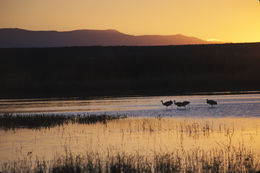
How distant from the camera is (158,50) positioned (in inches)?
4648

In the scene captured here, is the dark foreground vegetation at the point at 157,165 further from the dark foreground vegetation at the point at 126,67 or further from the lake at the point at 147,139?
the dark foreground vegetation at the point at 126,67

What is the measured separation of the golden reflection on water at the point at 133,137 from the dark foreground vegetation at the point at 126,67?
34511mm

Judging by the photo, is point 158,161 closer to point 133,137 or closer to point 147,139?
point 147,139

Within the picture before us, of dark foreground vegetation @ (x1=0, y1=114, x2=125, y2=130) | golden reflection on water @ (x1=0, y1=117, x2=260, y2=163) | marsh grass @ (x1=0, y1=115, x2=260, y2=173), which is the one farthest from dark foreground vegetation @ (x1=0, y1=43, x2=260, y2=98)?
marsh grass @ (x1=0, y1=115, x2=260, y2=173)

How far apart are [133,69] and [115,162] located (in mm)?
79136

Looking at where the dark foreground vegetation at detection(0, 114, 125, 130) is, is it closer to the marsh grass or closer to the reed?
the marsh grass

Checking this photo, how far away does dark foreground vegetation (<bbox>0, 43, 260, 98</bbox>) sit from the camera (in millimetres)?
63688

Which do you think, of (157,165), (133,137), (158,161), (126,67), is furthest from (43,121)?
(126,67)

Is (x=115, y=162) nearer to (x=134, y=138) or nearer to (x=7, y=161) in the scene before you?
(x=7, y=161)

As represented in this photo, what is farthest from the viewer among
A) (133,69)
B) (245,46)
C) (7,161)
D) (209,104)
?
(245,46)

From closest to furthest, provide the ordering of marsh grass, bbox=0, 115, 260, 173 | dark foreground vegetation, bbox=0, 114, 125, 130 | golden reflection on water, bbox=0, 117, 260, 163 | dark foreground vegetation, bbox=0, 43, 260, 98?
marsh grass, bbox=0, 115, 260, 173
golden reflection on water, bbox=0, 117, 260, 163
dark foreground vegetation, bbox=0, 114, 125, 130
dark foreground vegetation, bbox=0, 43, 260, 98

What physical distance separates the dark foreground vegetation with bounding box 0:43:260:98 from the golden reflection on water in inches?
1359

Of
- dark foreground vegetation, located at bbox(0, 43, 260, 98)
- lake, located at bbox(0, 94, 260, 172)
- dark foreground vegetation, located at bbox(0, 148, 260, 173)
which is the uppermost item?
dark foreground vegetation, located at bbox(0, 43, 260, 98)

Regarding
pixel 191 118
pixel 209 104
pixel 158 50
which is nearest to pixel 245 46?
pixel 158 50
